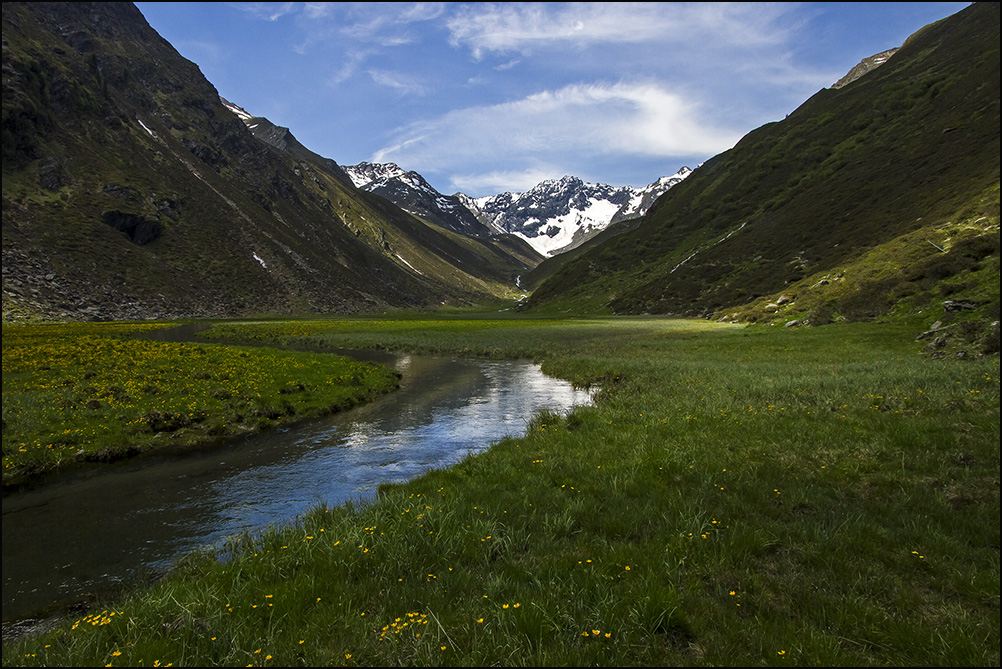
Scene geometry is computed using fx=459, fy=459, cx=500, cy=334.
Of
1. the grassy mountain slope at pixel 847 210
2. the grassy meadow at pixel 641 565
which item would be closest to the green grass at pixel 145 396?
the grassy meadow at pixel 641 565

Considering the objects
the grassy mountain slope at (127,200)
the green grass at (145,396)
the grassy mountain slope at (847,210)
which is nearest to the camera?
the green grass at (145,396)

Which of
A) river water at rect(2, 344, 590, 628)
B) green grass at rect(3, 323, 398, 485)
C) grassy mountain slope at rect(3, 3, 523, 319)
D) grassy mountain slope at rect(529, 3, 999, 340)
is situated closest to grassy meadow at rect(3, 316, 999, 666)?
river water at rect(2, 344, 590, 628)

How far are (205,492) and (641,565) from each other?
41.9 feet

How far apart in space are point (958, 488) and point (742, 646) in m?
6.62

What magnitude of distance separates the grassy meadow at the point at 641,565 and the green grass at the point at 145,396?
35.9 feet

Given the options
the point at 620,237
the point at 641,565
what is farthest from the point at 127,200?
the point at 620,237

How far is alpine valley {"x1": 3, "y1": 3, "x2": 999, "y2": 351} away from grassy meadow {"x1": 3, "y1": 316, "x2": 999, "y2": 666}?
59.7 feet

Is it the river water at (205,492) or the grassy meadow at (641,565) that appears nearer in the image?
the grassy meadow at (641,565)

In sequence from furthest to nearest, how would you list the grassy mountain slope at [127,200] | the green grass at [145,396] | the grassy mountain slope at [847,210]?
the grassy mountain slope at [127,200]
the grassy mountain slope at [847,210]
the green grass at [145,396]

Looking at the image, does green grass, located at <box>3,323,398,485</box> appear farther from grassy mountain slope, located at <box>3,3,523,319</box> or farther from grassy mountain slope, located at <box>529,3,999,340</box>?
grassy mountain slope, located at <box>3,3,523,319</box>

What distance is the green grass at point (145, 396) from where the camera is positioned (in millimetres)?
15992

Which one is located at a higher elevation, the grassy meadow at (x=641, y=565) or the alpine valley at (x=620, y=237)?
the alpine valley at (x=620, y=237)

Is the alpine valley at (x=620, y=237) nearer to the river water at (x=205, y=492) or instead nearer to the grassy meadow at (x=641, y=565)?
the grassy meadow at (x=641, y=565)

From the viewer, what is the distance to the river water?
9.48 m
